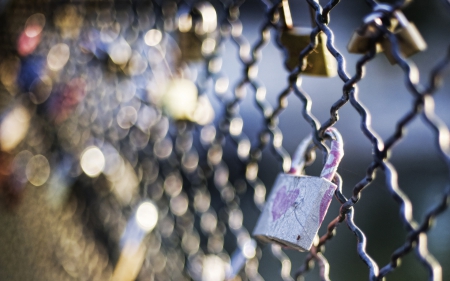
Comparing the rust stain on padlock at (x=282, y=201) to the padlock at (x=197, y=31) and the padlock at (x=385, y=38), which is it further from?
the padlock at (x=197, y=31)

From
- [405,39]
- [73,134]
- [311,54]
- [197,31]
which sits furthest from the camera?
[73,134]

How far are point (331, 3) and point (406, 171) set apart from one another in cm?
350

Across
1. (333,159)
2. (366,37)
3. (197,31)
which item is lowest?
(197,31)

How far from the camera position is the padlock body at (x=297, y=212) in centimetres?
46

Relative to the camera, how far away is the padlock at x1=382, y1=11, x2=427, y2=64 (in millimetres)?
427

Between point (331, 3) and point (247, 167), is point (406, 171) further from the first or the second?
point (331, 3)

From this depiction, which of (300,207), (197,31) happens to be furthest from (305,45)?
(197,31)

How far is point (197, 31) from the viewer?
907 mm

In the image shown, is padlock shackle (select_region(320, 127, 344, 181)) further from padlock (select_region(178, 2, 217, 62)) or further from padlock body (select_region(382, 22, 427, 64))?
padlock (select_region(178, 2, 217, 62))

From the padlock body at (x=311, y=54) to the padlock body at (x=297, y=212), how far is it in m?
0.15

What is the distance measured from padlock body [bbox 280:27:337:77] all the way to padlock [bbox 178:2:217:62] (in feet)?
1.07

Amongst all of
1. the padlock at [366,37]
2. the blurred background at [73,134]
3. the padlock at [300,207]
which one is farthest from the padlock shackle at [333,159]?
the blurred background at [73,134]

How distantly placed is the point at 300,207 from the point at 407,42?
206 mm

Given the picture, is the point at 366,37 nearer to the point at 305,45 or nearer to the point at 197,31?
the point at 305,45
